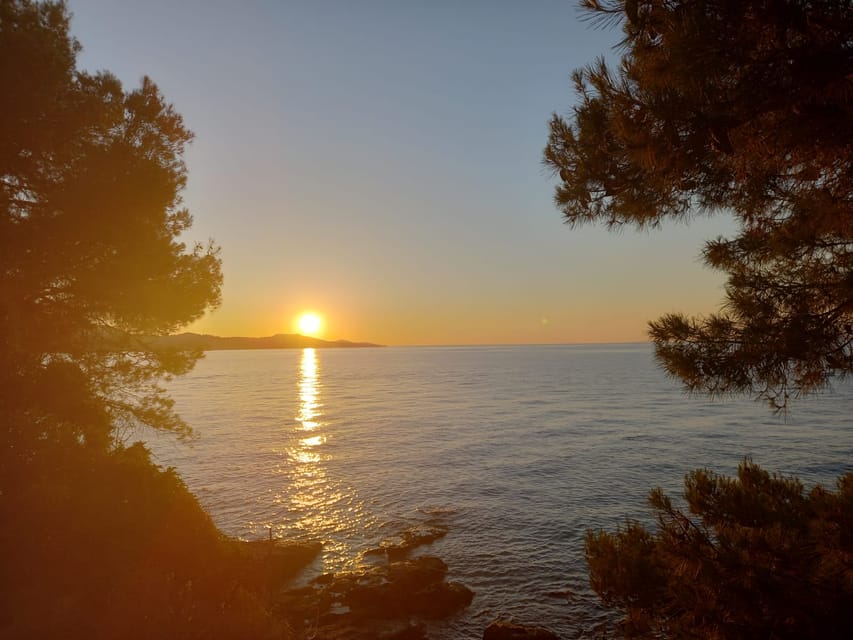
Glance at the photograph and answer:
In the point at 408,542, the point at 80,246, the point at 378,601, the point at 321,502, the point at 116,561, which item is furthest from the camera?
the point at 321,502

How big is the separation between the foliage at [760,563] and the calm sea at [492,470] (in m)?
7.63

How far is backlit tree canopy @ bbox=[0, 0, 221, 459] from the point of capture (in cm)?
1245

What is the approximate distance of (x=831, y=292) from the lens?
622 centimetres

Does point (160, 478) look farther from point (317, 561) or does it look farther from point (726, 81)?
point (726, 81)

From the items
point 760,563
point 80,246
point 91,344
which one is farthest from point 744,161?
point 91,344

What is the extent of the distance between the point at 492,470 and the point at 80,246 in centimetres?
2563

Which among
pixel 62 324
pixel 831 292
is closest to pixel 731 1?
pixel 831 292

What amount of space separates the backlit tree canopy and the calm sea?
999 centimetres

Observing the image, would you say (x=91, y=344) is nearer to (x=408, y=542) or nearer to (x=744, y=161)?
(x=408, y=542)

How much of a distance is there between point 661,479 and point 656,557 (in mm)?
22306

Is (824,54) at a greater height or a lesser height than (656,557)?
greater

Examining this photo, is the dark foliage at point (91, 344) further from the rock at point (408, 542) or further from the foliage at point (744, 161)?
the foliage at point (744, 161)

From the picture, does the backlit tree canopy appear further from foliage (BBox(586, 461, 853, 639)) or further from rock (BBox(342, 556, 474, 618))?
foliage (BBox(586, 461, 853, 639))

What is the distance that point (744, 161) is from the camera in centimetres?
521
